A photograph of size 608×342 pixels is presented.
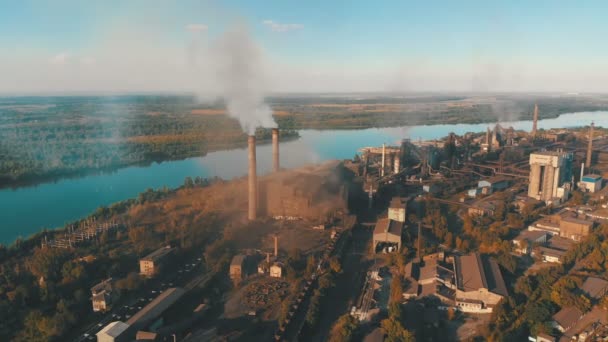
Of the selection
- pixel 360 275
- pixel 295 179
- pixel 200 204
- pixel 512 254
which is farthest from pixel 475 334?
pixel 200 204

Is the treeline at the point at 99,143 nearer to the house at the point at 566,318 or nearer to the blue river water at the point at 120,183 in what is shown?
the blue river water at the point at 120,183

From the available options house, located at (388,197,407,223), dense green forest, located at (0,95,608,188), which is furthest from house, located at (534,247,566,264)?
dense green forest, located at (0,95,608,188)

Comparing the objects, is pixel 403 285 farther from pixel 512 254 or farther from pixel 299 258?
pixel 512 254

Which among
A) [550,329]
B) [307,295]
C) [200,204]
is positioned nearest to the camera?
[550,329]

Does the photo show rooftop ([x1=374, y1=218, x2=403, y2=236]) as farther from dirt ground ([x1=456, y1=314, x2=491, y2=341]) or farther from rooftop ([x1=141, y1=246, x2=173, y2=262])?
rooftop ([x1=141, y1=246, x2=173, y2=262])

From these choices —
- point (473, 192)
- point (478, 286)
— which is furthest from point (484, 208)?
point (478, 286)

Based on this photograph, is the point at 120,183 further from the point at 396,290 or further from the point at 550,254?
the point at 550,254
